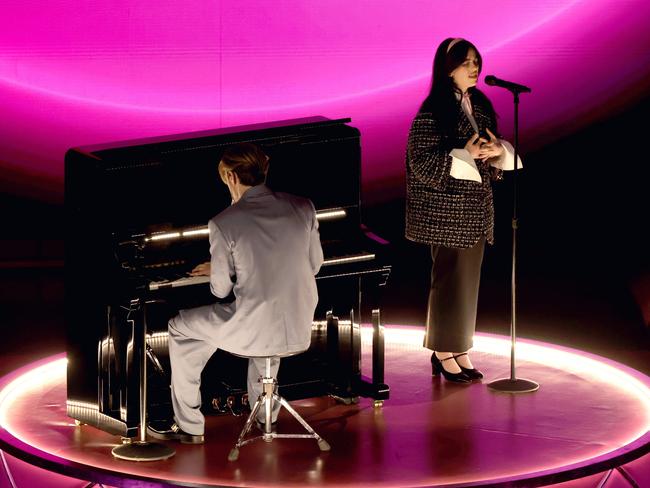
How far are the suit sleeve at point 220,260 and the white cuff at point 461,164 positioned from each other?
1.38 m

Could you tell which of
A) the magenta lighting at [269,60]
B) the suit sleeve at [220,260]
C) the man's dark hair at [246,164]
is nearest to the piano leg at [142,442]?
the suit sleeve at [220,260]

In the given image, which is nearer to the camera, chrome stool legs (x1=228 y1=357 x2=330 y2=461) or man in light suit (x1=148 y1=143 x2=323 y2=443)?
man in light suit (x1=148 y1=143 x2=323 y2=443)

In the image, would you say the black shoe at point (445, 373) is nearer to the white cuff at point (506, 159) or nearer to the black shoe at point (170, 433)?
the white cuff at point (506, 159)

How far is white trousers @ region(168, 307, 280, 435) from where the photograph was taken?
18.7 ft

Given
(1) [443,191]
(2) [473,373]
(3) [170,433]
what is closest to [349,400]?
(2) [473,373]

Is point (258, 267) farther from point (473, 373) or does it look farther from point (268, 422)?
point (473, 373)

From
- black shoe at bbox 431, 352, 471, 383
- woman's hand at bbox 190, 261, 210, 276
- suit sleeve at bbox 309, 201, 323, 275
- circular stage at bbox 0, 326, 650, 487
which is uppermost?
suit sleeve at bbox 309, 201, 323, 275

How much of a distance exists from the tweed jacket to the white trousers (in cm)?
121

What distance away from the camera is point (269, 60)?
8570mm

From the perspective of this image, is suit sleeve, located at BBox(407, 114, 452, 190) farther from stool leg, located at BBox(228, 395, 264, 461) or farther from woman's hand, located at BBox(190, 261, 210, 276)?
stool leg, located at BBox(228, 395, 264, 461)

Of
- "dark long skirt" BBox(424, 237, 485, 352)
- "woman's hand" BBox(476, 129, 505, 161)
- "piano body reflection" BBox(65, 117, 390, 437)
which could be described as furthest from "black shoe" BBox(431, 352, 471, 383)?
"woman's hand" BBox(476, 129, 505, 161)

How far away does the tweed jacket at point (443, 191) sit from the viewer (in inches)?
253

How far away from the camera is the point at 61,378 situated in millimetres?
6809

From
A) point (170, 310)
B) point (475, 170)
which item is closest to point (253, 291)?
point (170, 310)
